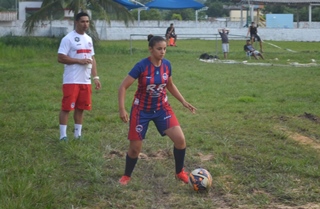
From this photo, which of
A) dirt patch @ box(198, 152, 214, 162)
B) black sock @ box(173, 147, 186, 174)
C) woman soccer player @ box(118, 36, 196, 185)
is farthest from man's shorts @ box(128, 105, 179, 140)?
dirt patch @ box(198, 152, 214, 162)

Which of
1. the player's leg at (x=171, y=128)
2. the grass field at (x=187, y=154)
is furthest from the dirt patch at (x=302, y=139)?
the player's leg at (x=171, y=128)

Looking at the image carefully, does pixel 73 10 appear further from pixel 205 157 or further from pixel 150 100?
pixel 150 100

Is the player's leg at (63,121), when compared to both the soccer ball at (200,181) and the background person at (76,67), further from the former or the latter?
the soccer ball at (200,181)

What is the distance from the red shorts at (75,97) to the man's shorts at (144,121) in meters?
2.13

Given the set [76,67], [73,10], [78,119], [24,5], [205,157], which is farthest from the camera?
[24,5]

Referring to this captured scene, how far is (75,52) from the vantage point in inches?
336

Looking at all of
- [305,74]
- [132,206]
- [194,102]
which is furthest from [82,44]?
[305,74]

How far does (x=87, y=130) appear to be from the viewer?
32.2 feet

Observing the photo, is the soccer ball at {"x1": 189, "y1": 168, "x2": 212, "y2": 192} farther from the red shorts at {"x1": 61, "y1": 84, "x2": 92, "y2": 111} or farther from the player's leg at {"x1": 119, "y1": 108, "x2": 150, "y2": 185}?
the red shorts at {"x1": 61, "y1": 84, "x2": 92, "y2": 111}

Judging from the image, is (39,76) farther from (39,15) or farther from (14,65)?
(39,15)

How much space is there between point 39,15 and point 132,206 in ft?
81.3

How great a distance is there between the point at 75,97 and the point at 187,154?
1.77m

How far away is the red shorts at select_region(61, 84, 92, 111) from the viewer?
849cm

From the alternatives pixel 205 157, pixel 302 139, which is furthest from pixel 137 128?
pixel 302 139
